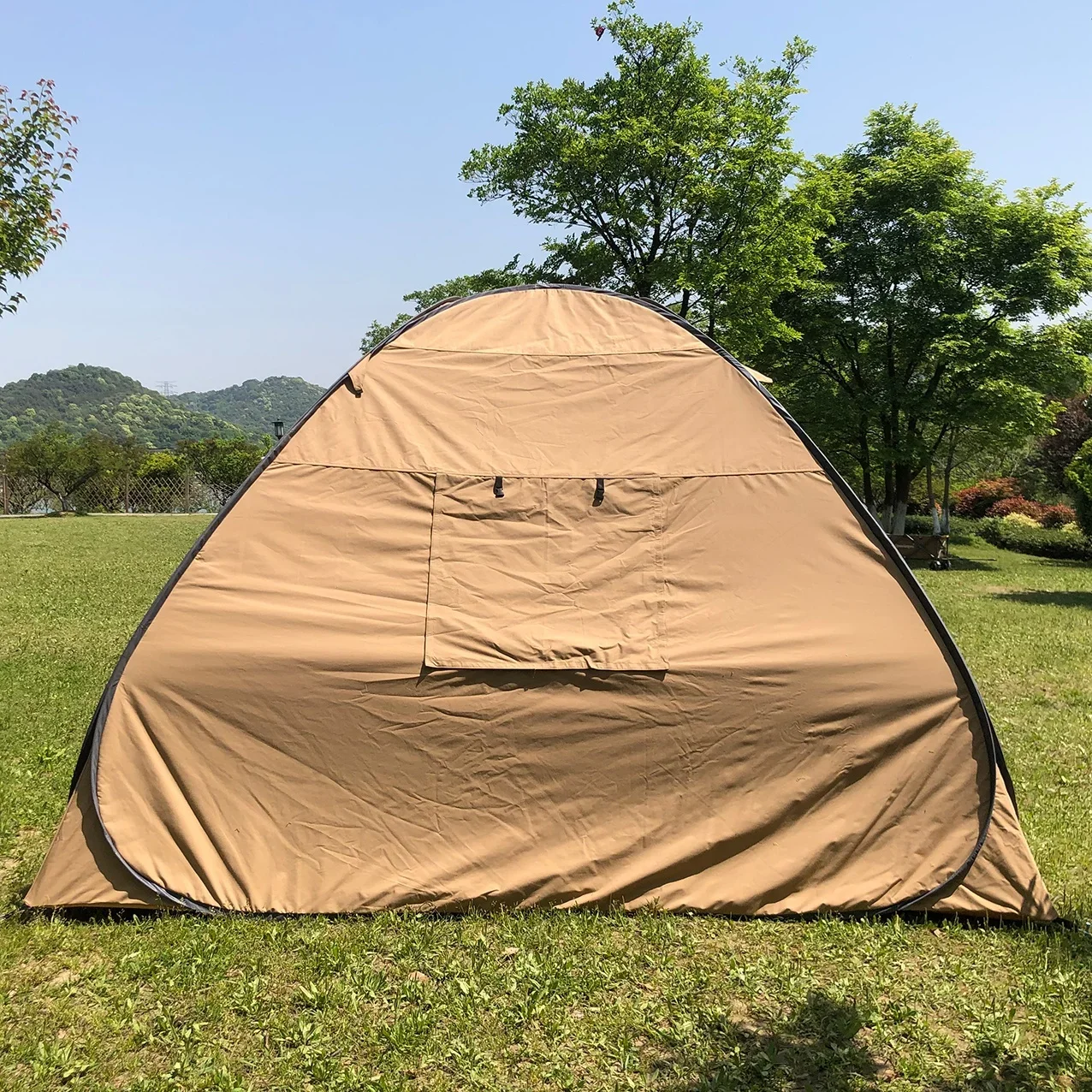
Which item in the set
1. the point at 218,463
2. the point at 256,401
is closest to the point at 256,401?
the point at 256,401

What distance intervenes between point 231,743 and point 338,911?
89 centimetres

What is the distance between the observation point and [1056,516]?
29.4 m

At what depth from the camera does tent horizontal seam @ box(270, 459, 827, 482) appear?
4.30 metres

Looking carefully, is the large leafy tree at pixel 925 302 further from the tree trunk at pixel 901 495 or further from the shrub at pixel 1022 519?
the shrub at pixel 1022 519

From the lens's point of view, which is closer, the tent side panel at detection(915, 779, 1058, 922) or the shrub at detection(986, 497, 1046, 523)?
the tent side panel at detection(915, 779, 1058, 922)

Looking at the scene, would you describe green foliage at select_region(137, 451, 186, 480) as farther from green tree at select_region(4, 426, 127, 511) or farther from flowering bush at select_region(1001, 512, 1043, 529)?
flowering bush at select_region(1001, 512, 1043, 529)

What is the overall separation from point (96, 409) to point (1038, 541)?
95329 mm

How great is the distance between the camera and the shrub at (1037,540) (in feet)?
81.7

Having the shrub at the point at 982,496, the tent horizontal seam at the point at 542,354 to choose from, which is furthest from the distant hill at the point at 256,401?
the tent horizontal seam at the point at 542,354

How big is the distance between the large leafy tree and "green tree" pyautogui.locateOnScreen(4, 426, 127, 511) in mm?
27862

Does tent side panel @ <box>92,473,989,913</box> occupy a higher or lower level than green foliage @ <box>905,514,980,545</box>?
lower

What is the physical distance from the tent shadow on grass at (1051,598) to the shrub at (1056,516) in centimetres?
1550

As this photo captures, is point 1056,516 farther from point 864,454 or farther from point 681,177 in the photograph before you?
point 681,177

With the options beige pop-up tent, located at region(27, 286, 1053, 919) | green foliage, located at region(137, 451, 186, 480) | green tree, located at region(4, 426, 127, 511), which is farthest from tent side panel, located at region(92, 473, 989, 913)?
green foliage, located at region(137, 451, 186, 480)
